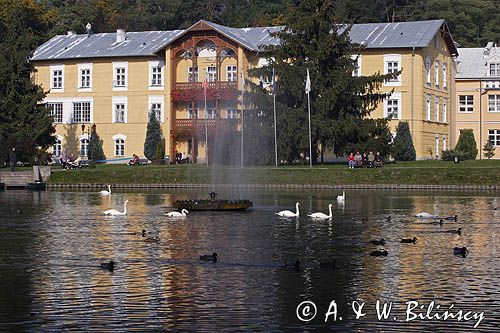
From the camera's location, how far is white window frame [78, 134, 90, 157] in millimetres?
99938

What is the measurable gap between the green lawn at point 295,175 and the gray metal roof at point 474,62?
2941 cm

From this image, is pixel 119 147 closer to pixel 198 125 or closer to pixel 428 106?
pixel 198 125

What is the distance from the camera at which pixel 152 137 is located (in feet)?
309

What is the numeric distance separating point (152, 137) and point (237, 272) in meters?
67.1

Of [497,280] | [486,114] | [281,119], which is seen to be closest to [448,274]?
[497,280]

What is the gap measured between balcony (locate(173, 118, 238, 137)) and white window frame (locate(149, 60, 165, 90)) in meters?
3.93

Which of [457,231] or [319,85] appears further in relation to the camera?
[319,85]

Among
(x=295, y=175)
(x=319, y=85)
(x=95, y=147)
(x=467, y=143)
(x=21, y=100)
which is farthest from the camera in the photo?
(x=467, y=143)

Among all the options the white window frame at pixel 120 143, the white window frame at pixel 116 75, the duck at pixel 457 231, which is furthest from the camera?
the white window frame at pixel 116 75

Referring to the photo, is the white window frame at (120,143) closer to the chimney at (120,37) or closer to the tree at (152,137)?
the tree at (152,137)

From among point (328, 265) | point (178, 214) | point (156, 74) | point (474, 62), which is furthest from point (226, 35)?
point (328, 265)

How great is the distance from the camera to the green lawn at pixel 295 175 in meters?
72.8

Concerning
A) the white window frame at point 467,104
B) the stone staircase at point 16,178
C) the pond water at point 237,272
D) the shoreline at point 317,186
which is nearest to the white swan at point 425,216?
the pond water at point 237,272

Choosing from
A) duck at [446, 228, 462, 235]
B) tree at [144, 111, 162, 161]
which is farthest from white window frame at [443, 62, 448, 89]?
duck at [446, 228, 462, 235]
